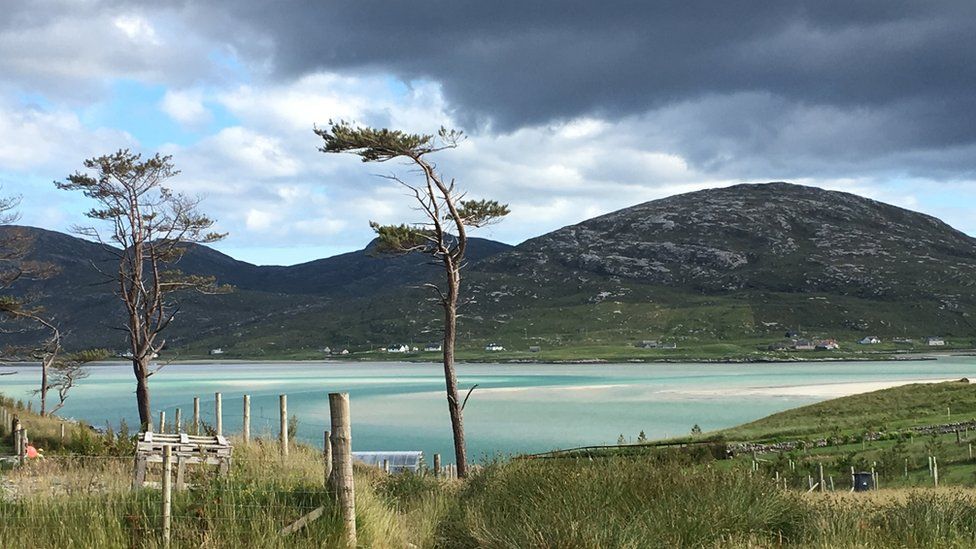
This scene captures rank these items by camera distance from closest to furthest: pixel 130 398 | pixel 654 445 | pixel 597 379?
1. pixel 654 445
2. pixel 130 398
3. pixel 597 379

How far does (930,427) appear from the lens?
3828cm

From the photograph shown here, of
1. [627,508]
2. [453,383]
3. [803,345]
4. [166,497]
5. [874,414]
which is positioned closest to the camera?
[166,497]

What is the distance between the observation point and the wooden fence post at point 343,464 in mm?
11125

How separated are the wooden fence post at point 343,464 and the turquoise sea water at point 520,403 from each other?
57.3 ft

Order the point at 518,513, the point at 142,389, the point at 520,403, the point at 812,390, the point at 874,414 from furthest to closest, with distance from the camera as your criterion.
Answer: the point at 812,390 → the point at 520,403 → the point at 874,414 → the point at 142,389 → the point at 518,513

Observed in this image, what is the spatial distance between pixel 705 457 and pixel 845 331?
7058 inches

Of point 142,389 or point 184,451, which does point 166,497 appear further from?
point 142,389

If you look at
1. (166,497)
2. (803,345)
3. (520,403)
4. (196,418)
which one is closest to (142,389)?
(196,418)

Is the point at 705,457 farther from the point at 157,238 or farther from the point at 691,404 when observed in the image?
the point at 691,404

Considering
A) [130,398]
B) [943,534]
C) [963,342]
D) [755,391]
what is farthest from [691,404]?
[963,342]

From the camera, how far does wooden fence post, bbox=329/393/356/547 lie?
11.1 m

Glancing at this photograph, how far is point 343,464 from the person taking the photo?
36.7 feet

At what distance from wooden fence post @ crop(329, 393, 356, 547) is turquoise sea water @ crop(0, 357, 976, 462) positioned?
17452 mm

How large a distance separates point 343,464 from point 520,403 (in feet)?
233
